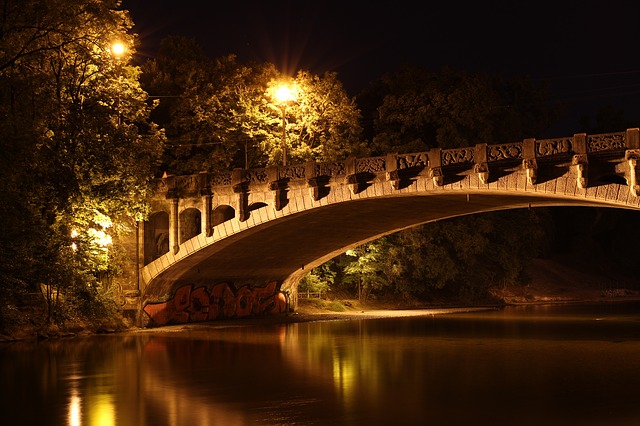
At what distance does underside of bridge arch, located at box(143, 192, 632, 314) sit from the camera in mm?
40656

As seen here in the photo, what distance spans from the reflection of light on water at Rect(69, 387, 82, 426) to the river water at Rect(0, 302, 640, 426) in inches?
0.9

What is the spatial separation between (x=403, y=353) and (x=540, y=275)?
5548 cm

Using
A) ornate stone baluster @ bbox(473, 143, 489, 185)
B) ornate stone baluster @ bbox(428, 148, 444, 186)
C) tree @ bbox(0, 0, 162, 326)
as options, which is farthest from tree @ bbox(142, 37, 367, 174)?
ornate stone baluster @ bbox(473, 143, 489, 185)

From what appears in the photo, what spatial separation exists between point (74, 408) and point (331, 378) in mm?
6717

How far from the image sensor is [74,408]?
1839cm

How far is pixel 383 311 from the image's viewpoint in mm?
57469

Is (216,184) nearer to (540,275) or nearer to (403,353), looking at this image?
(403,353)

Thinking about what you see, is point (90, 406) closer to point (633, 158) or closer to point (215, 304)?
point (633, 158)

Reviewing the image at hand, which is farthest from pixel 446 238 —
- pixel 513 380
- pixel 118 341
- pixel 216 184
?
pixel 513 380

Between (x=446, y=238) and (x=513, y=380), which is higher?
(x=446, y=238)

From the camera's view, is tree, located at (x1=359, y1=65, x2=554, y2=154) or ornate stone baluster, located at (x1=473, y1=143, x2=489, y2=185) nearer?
ornate stone baluster, located at (x1=473, y1=143, x2=489, y2=185)

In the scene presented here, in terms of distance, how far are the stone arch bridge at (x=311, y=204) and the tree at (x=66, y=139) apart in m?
3.97

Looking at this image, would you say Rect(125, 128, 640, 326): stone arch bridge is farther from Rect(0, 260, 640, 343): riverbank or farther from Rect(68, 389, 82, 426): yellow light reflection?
Rect(68, 389, 82, 426): yellow light reflection

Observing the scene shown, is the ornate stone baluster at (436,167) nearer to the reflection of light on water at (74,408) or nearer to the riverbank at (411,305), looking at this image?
the riverbank at (411,305)
